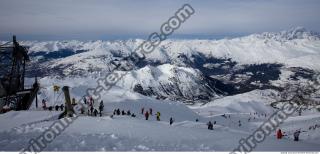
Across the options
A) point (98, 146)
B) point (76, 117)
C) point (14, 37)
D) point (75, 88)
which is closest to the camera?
point (98, 146)

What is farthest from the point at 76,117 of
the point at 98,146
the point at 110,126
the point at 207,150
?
the point at 207,150

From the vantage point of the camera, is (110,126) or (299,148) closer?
(299,148)

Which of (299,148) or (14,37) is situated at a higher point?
(14,37)

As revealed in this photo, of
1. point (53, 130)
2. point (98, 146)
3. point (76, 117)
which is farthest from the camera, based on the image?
point (76, 117)

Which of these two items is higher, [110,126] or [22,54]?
[22,54]

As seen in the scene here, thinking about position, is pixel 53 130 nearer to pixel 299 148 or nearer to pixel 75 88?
pixel 299 148

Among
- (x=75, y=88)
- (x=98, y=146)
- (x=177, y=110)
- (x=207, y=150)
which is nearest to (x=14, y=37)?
(x=98, y=146)

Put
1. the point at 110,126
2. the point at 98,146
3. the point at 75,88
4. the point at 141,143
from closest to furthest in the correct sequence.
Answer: the point at 98,146 → the point at 141,143 → the point at 110,126 → the point at 75,88

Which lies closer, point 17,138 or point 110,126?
point 17,138

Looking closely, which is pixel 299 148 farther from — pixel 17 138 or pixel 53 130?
pixel 17 138

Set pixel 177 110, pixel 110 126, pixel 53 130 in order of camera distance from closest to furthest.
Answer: pixel 53 130, pixel 110 126, pixel 177 110
